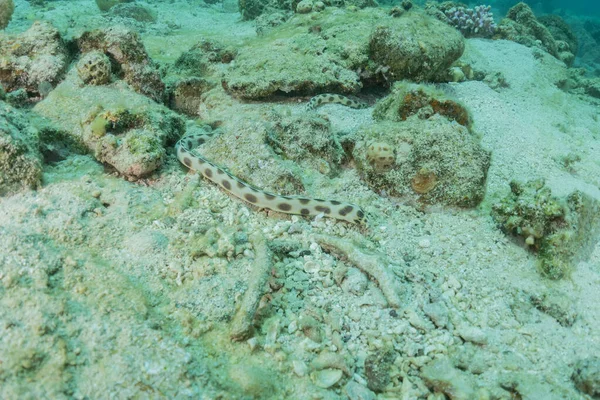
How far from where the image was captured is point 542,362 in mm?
3096

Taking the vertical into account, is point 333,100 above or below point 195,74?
below

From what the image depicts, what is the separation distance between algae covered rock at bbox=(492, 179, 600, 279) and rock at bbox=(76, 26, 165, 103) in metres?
5.14

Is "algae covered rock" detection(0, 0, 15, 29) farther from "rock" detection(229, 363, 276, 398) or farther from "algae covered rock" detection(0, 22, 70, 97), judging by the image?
"rock" detection(229, 363, 276, 398)

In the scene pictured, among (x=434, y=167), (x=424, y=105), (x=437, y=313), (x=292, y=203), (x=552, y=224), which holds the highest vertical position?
(x=424, y=105)

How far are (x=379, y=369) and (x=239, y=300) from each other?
1173mm

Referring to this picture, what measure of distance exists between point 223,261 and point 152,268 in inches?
23.1

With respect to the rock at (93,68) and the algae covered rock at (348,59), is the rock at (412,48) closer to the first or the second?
the algae covered rock at (348,59)

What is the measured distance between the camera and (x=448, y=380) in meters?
2.78

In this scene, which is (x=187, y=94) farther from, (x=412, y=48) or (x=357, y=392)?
(x=357, y=392)

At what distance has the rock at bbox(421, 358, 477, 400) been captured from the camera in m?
2.75

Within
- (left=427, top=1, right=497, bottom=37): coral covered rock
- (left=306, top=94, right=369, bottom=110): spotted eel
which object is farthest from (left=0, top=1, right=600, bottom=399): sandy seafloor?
(left=427, top=1, right=497, bottom=37): coral covered rock

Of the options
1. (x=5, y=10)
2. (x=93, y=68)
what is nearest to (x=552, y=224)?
(x=93, y=68)

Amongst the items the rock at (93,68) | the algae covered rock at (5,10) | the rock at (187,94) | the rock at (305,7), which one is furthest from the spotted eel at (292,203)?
the algae covered rock at (5,10)

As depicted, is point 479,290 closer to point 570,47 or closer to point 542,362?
point 542,362
